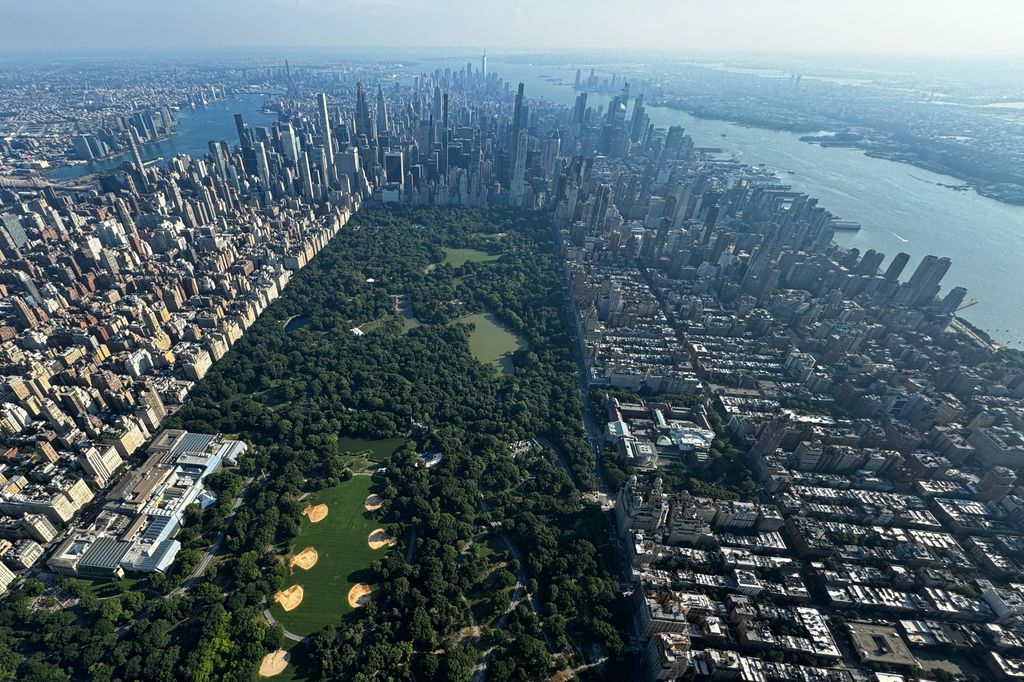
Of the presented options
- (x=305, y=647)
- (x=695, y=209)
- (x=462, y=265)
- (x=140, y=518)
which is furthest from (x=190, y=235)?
(x=695, y=209)

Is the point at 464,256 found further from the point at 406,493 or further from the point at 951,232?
the point at 951,232

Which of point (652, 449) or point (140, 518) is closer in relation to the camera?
point (140, 518)

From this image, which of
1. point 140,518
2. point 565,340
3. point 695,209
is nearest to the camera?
point 140,518

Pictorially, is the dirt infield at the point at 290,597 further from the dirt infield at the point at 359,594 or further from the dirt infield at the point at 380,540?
the dirt infield at the point at 380,540

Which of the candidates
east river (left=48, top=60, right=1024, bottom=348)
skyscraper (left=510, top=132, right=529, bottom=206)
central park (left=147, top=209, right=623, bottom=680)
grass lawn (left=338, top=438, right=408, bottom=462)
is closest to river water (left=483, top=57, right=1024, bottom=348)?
east river (left=48, top=60, right=1024, bottom=348)

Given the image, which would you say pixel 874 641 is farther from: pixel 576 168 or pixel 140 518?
pixel 576 168

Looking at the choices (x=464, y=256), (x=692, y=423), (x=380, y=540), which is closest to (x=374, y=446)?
(x=380, y=540)

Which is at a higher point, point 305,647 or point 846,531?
point 846,531
